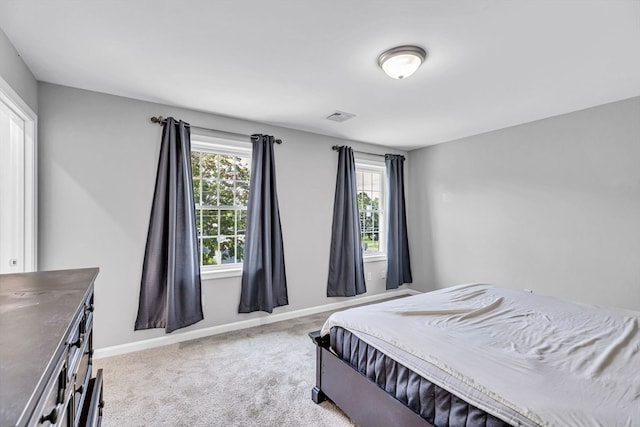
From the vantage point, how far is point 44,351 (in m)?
0.72

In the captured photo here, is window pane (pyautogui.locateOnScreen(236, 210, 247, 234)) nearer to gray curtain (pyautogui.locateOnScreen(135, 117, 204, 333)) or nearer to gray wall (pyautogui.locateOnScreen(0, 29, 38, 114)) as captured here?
gray curtain (pyautogui.locateOnScreen(135, 117, 204, 333))

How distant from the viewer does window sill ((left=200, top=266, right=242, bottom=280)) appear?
3.25 m

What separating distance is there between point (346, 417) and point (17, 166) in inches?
120

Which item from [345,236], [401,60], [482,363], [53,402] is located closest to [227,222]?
[345,236]

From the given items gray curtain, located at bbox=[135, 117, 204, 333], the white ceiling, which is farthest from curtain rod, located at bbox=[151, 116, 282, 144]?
the white ceiling

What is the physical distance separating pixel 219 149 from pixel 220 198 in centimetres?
57

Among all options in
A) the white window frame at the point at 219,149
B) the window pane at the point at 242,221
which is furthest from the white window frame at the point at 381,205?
the window pane at the point at 242,221

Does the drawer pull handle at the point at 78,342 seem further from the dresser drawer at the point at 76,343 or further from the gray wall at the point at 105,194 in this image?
the gray wall at the point at 105,194

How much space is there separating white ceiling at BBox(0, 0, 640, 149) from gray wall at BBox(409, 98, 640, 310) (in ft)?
1.25

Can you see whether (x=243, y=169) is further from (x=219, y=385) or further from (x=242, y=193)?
(x=219, y=385)

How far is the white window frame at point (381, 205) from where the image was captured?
15.2 feet

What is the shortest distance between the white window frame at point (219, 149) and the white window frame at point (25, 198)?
4.22ft

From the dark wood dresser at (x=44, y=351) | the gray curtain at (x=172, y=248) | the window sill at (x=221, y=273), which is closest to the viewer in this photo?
the dark wood dresser at (x=44, y=351)

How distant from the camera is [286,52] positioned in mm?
2094
